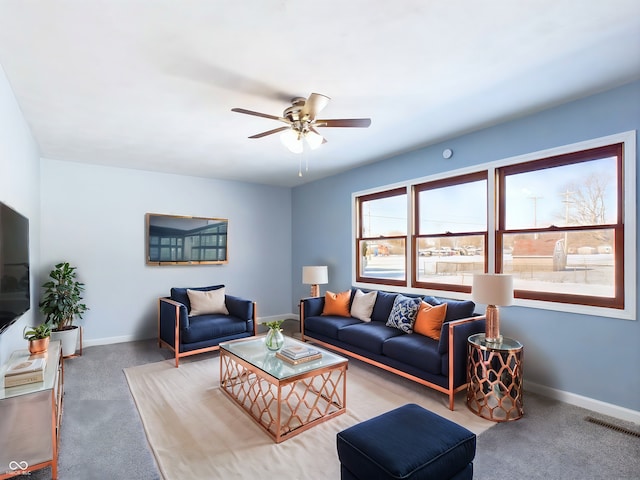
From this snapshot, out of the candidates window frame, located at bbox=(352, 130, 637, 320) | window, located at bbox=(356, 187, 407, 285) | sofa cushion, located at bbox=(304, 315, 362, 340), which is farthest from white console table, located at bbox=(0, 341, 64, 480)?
window, located at bbox=(356, 187, 407, 285)

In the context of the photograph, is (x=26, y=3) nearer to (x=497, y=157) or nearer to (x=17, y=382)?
(x=17, y=382)

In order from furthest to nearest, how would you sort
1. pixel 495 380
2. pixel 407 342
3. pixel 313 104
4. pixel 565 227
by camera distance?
1. pixel 407 342
2. pixel 565 227
3. pixel 495 380
4. pixel 313 104

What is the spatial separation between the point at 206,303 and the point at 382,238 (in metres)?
2.63

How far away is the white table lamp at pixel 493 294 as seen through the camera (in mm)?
2836

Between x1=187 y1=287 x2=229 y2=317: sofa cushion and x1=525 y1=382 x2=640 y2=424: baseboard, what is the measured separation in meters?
3.77

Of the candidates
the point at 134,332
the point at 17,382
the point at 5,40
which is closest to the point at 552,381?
the point at 17,382

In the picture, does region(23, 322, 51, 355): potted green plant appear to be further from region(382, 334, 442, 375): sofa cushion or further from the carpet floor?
region(382, 334, 442, 375): sofa cushion

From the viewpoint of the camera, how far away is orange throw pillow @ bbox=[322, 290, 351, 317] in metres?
4.59

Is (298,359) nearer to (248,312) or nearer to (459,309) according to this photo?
(459,309)

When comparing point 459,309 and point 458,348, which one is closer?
point 458,348

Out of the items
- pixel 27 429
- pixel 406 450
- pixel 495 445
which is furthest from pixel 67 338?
pixel 495 445

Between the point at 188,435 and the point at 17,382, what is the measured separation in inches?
44.2

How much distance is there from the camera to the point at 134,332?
504 cm

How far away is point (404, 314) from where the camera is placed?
3744 mm
